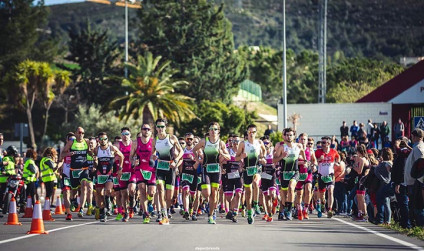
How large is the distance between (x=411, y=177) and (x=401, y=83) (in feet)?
130

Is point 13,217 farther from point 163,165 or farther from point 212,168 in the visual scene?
point 212,168

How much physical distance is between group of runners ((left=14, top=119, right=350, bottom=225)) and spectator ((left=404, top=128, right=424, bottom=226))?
4.13 meters

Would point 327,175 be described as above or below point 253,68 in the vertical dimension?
below

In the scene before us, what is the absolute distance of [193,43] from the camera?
83.8 meters

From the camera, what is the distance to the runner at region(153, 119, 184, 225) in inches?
768

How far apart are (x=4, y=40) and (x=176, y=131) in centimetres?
2611

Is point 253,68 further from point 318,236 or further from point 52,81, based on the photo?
point 318,236

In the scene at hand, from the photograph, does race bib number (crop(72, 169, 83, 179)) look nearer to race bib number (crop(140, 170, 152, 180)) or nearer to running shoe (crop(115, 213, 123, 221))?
running shoe (crop(115, 213, 123, 221))

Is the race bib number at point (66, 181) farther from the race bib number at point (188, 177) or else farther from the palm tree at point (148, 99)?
the palm tree at point (148, 99)

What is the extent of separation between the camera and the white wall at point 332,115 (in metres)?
55.4

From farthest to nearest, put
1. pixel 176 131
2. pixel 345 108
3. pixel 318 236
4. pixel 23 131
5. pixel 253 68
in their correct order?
pixel 253 68
pixel 176 131
pixel 345 108
pixel 23 131
pixel 318 236

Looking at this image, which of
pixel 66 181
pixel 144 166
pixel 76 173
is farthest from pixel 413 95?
pixel 144 166

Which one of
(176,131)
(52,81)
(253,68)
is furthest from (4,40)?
(253,68)

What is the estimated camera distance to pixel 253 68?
145 m
